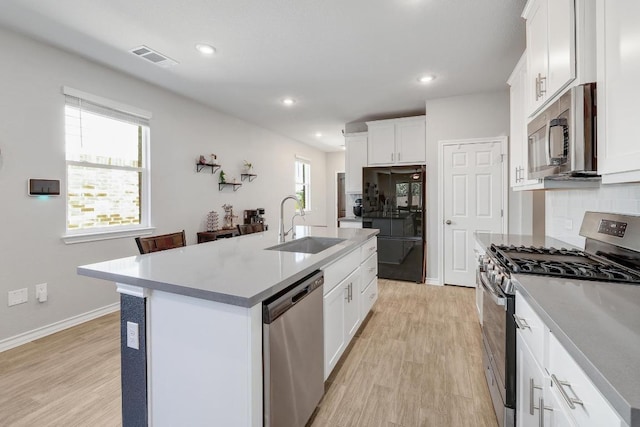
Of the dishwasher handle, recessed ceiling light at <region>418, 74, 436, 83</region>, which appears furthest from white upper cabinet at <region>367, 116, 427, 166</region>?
the dishwasher handle

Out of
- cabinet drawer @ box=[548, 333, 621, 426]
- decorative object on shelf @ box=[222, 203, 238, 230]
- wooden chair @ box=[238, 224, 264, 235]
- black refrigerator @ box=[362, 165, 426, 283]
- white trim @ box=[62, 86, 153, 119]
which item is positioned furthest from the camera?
decorative object on shelf @ box=[222, 203, 238, 230]

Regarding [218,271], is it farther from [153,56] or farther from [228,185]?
[228,185]

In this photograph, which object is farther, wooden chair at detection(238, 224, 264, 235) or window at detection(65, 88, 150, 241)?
wooden chair at detection(238, 224, 264, 235)

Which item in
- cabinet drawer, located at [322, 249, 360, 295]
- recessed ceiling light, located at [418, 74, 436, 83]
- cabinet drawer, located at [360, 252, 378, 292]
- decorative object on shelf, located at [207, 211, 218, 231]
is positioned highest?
recessed ceiling light, located at [418, 74, 436, 83]

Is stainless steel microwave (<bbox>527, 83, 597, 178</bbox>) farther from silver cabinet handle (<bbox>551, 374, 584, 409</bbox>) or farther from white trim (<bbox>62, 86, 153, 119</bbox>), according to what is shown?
white trim (<bbox>62, 86, 153, 119</bbox>)

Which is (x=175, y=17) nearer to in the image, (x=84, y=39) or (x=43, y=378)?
(x=84, y=39)

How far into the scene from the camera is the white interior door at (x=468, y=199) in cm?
390

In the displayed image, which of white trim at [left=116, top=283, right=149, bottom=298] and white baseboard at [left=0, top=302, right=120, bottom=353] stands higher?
white trim at [left=116, top=283, right=149, bottom=298]

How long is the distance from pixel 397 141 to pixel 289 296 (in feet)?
12.8

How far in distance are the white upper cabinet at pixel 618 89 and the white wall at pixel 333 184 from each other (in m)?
6.90

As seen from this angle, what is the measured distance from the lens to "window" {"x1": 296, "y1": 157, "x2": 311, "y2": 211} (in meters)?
7.04

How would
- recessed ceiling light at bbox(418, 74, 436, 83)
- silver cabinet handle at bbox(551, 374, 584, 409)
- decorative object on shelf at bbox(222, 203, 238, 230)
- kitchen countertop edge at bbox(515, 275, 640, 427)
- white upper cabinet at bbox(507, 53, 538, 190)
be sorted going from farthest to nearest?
decorative object on shelf at bbox(222, 203, 238, 230) < recessed ceiling light at bbox(418, 74, 436, 83) < white upper cabinet at bbox(507, 53, 538, 190) < silver cabinet handle at bbox(551, 374, 584, 409) < kitchen countertop edge at bbox(515, 275, 640, 427)

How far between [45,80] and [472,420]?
4.18 meters

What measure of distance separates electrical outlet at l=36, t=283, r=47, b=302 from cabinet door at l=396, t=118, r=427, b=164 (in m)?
4.47
